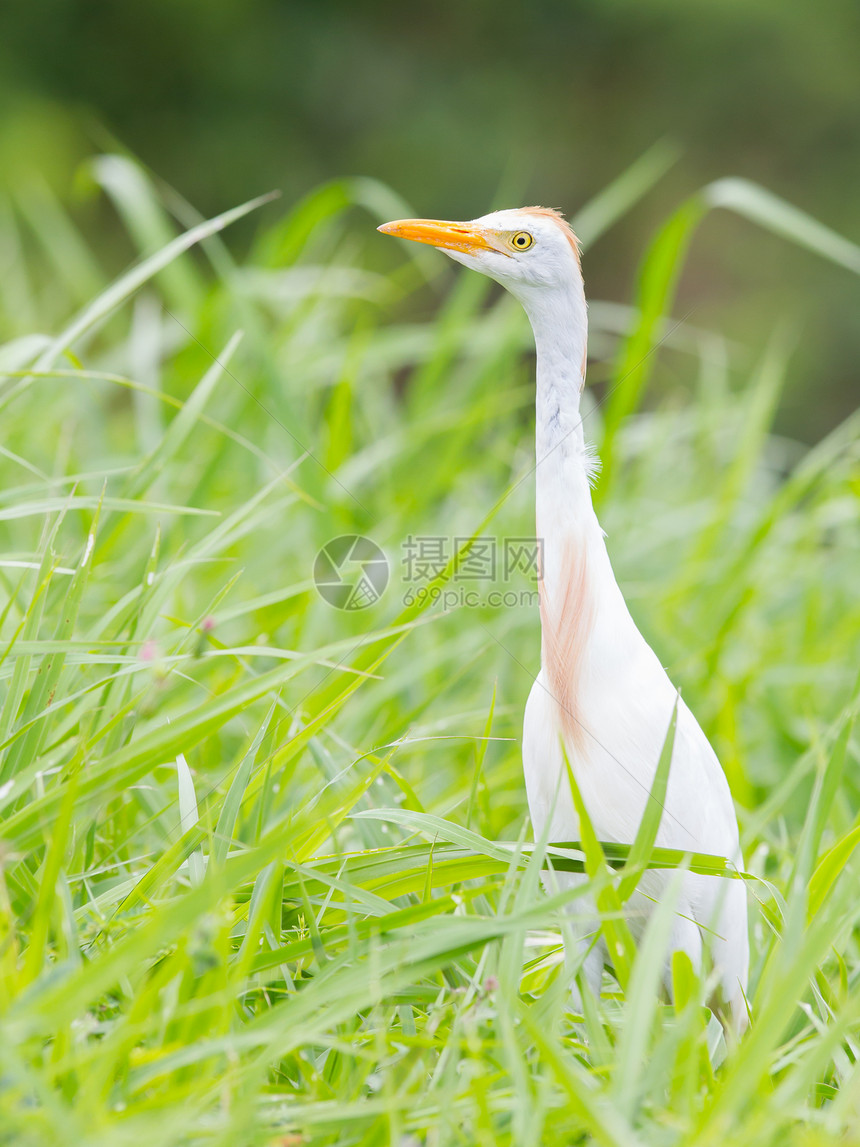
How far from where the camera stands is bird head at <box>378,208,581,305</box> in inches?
46.4

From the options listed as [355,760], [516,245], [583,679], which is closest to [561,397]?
[516,245]

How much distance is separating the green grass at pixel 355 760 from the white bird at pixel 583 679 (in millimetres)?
85

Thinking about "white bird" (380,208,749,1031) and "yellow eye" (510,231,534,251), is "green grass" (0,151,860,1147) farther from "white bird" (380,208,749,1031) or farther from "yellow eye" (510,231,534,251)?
"yellow eye" (510,231,534,251)

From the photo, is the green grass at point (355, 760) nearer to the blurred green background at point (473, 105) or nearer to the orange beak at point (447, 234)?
the orange beak at point (447, 234)

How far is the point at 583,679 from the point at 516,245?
526 mm

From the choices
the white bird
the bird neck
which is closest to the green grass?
the white bird

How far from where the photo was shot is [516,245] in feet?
3.96

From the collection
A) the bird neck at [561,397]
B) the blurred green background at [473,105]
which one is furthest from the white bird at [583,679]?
the blurred green background at [473,105]

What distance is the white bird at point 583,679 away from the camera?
1143 mm

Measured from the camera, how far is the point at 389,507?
2.27 m

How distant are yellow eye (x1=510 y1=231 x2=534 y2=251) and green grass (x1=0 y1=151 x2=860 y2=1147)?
1.38 feet

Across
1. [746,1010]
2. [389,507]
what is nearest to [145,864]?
[746,1010]

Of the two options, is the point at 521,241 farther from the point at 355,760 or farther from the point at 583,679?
the point at 355,760

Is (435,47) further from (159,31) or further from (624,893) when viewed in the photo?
(624,893)
